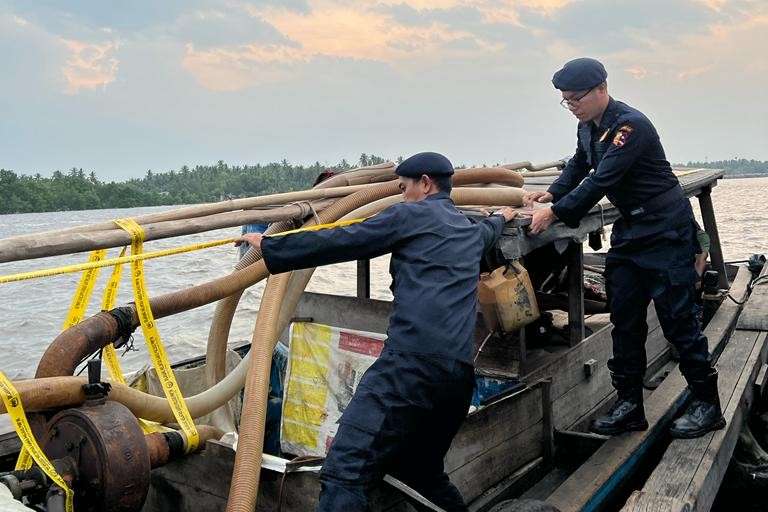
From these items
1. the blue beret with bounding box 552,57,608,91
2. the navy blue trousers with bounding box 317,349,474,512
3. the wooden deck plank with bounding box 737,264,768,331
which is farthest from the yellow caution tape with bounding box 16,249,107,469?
the wooden deck plank with bounding box 737,264,768,331

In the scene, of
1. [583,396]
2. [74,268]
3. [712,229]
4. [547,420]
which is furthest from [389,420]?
[712,229]

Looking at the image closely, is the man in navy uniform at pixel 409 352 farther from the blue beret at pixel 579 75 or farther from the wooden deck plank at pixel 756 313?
the wooden deck plank at pixel 756 313

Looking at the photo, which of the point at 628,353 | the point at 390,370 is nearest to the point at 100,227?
the point at 390,370

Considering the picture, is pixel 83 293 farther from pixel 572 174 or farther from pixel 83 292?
pixel 572 174

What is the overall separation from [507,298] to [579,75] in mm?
1391

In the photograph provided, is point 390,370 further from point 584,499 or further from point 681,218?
point 681,218

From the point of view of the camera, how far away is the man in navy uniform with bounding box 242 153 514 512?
10.6ft

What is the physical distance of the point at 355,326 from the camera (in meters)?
5.63

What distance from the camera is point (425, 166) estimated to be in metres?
3.66

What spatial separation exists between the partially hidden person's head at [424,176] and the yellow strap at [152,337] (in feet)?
4.31

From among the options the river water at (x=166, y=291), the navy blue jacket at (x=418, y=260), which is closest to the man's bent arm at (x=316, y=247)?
the navy blue jacket at (x=418, y=260)

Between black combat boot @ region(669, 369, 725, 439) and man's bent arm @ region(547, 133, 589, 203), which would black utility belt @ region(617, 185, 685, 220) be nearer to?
man's bent arm @ region(547, 133, 589, 203)

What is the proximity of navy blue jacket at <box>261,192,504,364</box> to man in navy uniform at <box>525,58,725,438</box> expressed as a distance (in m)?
1.02

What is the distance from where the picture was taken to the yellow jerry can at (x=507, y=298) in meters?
4.42
